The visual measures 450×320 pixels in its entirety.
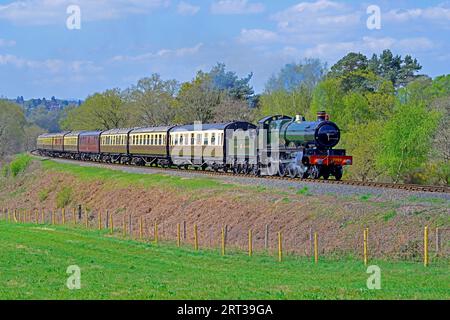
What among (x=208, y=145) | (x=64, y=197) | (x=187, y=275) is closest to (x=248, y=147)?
(x=208, y=145)

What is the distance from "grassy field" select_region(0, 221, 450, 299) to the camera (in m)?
14.2

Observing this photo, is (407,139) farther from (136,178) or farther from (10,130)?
(10,130)

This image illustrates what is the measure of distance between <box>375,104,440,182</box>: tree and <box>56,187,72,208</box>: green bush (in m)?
24.6

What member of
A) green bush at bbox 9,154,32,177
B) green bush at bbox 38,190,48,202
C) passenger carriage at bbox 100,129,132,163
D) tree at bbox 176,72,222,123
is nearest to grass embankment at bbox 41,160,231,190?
green bush at bbox 38,190,48,202

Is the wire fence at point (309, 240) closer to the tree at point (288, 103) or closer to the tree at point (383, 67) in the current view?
the tree at point (288, 103)

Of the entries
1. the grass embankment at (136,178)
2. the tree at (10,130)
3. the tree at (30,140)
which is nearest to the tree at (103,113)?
the tree at (10,130)

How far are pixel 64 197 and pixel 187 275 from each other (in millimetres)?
38946

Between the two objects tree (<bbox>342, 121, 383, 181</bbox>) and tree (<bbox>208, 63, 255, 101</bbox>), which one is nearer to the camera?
tree (<bbox>342, 121, 383, 181</bbox>)

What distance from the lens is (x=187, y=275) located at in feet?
60.6

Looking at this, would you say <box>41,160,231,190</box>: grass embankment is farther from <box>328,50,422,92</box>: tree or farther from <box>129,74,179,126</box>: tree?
<box>328,50,422,92</box>: tree

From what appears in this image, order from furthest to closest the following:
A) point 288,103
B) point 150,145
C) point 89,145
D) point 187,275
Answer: point 89,145 → point 288,103 → point 150,145 → point 187,275

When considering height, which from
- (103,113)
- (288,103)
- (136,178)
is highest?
(103,113)
